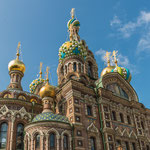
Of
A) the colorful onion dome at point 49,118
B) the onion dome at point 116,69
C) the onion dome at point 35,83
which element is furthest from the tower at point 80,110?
the onion dome at point 35,83

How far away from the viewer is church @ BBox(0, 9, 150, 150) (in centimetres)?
1395

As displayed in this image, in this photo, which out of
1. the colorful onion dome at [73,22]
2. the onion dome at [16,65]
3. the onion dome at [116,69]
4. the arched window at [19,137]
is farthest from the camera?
the colorful onion dome at [73,22]

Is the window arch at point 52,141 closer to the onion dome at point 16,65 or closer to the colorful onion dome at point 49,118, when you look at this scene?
the colorful onion dome at point 49,118

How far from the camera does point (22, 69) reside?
863 inches

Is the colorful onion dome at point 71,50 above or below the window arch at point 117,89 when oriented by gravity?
above

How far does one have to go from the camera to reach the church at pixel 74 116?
13945 mm

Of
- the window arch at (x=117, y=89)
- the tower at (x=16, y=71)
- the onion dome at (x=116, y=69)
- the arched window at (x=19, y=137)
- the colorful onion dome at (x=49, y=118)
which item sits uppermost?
the onion dome at (x=116, y=69)

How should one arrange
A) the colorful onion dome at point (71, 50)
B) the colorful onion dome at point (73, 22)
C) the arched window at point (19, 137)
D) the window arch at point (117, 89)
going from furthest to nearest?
the colorful onion dome at point (73, 22)
the colorful onion dome at point (71, 50)
the window arch at point (117, 89)
the arched window at point (19, 137)

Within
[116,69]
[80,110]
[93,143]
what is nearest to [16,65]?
[80,110]

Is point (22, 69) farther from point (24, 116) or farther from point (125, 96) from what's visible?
point (125, 96)

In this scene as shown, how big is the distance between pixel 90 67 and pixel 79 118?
39.1 ft

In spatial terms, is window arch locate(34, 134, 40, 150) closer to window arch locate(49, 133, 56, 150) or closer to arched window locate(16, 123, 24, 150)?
window arch locate(49, 133, 56, 150)

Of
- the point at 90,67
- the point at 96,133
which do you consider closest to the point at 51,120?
the point at 96,133

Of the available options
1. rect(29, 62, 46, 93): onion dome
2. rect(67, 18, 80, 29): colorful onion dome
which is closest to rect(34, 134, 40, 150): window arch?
rect(29, 62, 46, 93): onion dome
